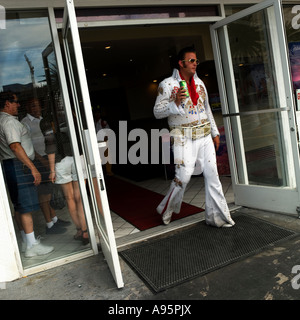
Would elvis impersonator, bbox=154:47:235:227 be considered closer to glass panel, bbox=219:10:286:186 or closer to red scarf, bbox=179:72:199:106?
red scarf, bbox=179:72:199:106

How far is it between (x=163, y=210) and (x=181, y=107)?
129cm

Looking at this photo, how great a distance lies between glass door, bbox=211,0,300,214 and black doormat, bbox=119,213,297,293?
49cm

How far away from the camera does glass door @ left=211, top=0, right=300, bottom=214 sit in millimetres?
3703

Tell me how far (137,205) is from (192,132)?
1.85 metres

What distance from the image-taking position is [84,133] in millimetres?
2936

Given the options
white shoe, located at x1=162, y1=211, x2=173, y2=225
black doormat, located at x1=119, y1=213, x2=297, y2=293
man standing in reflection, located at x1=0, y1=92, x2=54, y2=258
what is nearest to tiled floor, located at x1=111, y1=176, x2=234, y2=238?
white shoe, located at x1=162, y1=211, x2=173, y2=225

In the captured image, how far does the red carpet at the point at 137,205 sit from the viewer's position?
165 inches

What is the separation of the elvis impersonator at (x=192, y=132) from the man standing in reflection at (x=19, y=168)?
1383mm

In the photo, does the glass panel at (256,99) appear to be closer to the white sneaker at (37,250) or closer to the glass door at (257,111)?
the glass door at (257,111)

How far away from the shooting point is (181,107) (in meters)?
3.43

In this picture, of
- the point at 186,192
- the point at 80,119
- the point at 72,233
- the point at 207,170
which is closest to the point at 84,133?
the point at 80,119

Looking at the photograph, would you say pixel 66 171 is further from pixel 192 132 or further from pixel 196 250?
pixel 196 250

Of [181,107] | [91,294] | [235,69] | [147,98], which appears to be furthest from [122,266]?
[147,98]

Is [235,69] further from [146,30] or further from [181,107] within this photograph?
[146,30]
